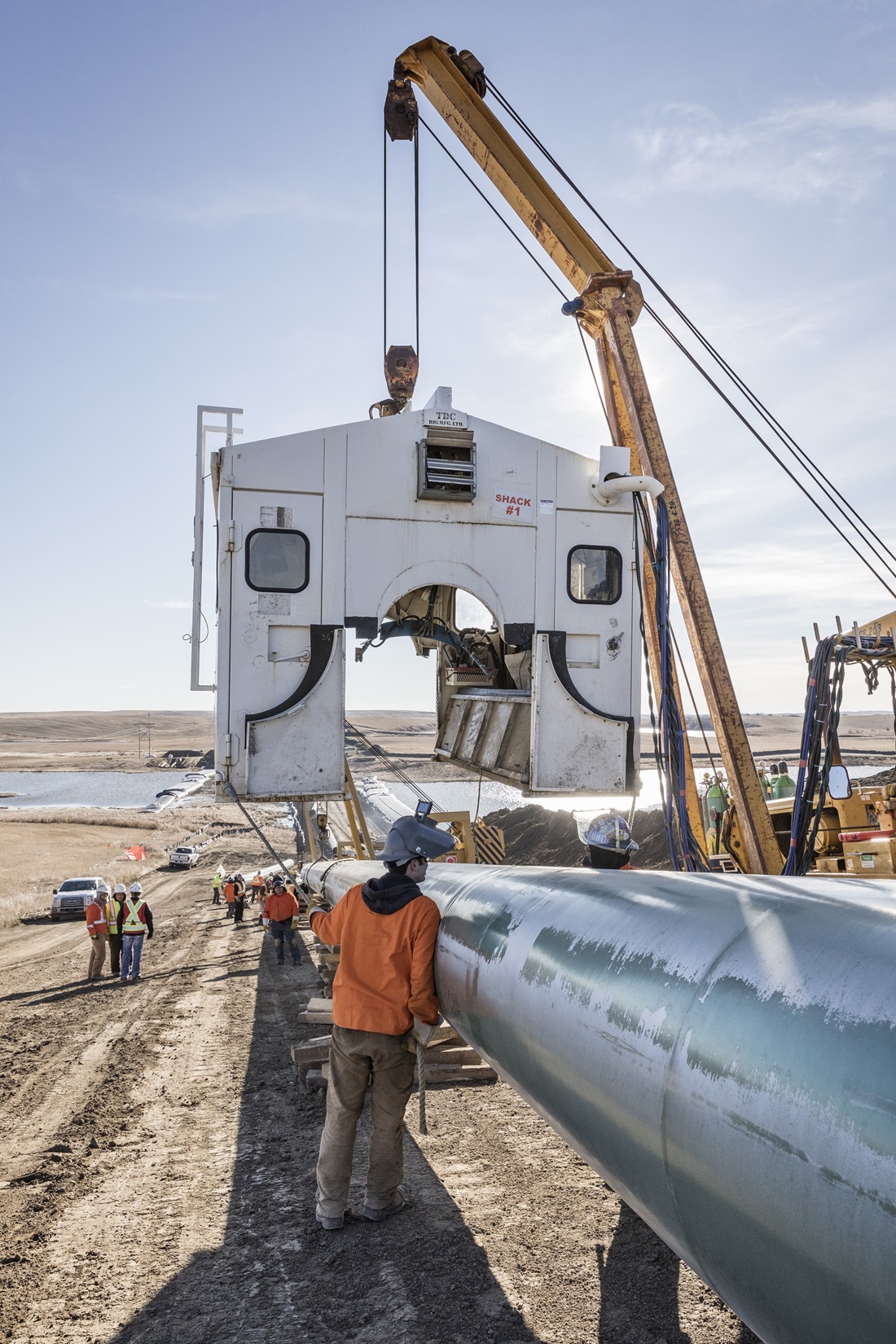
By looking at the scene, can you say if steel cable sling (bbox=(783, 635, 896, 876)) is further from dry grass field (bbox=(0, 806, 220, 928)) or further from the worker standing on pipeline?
dry grass field (bbox=(0, 806, 220, 928))

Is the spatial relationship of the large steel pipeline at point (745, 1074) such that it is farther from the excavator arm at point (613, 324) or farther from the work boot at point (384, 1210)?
the excavator arm at point (613, 324)

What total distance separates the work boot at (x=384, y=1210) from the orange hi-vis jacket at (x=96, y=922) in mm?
11126

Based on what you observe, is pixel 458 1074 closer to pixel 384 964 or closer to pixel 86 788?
pixel 384 964

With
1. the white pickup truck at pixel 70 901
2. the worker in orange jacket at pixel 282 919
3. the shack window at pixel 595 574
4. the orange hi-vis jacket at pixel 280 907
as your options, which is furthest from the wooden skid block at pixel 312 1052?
the white pickup truck at pixel 70 901

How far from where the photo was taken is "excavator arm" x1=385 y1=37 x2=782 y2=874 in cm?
916

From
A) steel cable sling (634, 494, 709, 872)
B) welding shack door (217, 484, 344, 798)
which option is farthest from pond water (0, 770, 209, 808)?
welding shack door (217, 484, 344, 798)

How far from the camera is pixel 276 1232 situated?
493 cm

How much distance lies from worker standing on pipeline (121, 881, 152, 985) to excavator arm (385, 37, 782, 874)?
931cm

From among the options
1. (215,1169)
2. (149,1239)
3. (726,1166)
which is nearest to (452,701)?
(215,1169)

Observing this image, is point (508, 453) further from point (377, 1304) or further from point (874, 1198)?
point (874, 1198)

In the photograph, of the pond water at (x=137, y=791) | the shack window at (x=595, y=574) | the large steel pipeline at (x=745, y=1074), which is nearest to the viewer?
the large steel pipeline at (x=745, y=1074)

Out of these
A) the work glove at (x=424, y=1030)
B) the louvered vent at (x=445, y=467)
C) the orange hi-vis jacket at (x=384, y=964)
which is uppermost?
the louvered vent at (x=445, y=467)

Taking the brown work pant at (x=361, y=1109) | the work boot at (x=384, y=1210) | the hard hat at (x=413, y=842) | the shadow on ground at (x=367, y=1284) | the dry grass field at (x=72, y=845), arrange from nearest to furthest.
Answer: the shadow on ground at (x=367, y=1284) < the hard hat at (x=413, y=842) < the brown work pant at (x=361, y=1109) < the work boot at (x=384, y=1210) < the dry grass field at (x=72, y=845)

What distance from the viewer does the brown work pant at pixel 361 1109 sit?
4840mm
